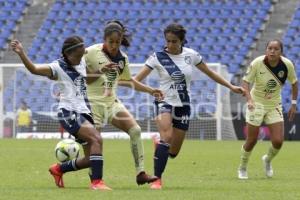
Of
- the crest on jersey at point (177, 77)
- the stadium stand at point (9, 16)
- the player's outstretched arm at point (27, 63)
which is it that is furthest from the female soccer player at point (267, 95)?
the stadium stand at point (9, 16)

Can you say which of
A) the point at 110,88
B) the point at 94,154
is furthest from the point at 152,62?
the point at 94,154

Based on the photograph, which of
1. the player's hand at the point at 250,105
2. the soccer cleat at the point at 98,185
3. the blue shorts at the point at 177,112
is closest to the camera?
the soccer cleat at the point at 98,185

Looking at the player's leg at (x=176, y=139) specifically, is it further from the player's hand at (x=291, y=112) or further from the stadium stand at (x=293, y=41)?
the stadium stand at (x=293, y=41)

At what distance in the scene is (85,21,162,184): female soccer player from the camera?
11406mm

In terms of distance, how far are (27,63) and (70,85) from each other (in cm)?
96

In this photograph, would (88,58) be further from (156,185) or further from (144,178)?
(156,185)

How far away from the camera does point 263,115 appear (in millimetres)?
13844

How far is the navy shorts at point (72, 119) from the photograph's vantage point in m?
10.8

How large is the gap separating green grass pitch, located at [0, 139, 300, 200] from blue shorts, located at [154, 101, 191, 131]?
858mm

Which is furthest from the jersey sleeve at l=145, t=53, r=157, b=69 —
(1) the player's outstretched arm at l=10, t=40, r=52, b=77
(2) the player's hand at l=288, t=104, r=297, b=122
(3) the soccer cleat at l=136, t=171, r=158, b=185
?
(2) the player's hand at l=288, t=104, r=297, b=122

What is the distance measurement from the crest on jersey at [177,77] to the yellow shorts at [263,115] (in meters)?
2.02

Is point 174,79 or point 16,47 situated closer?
point 16,47

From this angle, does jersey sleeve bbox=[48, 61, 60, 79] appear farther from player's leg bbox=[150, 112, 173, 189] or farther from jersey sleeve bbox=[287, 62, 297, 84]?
jersey sleeve bbox=[287, 62, 297, 84]

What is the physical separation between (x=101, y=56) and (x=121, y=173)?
3.54m
